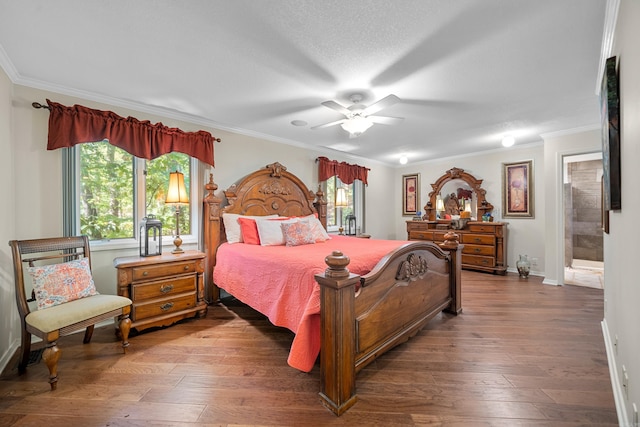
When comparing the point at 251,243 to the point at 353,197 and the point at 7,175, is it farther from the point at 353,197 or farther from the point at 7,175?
the point at 353,197

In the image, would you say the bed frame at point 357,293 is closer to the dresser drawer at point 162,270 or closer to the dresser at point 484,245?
the dresser drawer at point 162,270

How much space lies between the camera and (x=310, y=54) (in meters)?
2.00

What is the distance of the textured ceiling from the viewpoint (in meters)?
1.59

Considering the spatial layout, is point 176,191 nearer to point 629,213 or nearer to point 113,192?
point 113,192

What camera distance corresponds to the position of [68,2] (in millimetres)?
1533

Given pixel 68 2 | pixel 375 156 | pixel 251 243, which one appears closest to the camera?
pixel 68 2

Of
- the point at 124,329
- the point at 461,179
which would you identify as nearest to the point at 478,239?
the point at 461,179

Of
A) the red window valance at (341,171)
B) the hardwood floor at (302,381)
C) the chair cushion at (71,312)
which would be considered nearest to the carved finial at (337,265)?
the hardwood floor at (302,381)

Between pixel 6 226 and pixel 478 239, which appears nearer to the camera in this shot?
pixel 6 226

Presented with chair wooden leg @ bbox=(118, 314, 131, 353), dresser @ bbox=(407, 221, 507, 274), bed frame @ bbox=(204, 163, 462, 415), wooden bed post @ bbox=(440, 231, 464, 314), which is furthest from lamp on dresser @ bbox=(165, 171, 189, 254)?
dresser @ bbox=(407, 221, 507, 274)

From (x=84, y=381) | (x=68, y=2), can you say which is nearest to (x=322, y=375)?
(x=84, y=381)

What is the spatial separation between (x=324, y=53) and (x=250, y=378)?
2.39m

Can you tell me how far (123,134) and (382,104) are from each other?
2.61 metres

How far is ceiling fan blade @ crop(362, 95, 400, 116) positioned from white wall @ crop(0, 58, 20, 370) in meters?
2.95
